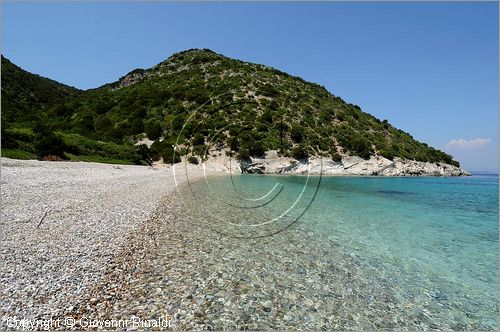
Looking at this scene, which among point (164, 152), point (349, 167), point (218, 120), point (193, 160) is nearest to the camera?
point (164, 152)

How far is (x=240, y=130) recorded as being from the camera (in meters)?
62.8

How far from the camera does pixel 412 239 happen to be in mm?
14836

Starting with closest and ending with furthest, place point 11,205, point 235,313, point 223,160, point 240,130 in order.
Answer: point 235,313 < point 11,205 < point 223,160 < point 240,130

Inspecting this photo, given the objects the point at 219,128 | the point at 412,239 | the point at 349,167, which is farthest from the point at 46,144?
the point at 349,167

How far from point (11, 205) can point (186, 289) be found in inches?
433

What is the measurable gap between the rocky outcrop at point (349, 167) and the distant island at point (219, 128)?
0.61 ft

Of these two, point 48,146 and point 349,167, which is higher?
point 48,146

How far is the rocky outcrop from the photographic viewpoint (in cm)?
5530

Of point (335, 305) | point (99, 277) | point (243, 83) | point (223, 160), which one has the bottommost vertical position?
point (335, 305)

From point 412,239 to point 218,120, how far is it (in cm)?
5194

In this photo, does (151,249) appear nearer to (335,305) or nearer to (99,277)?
(99,277)

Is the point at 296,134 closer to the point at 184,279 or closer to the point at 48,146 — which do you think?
the point at 48,146

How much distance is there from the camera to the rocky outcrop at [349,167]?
181ft

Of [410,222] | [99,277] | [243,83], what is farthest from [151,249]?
[243,83]
